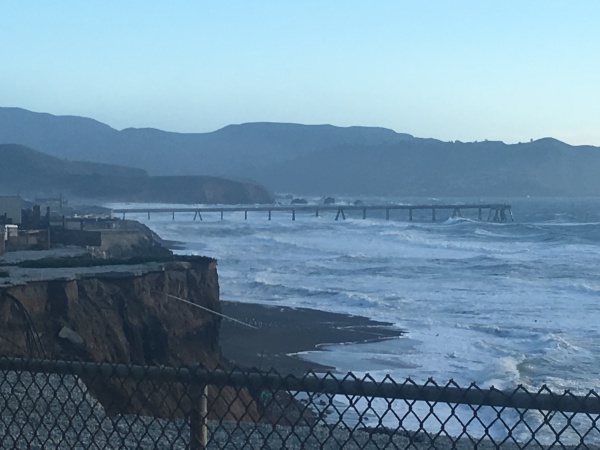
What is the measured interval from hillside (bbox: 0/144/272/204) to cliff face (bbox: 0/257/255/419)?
126778 millimetres

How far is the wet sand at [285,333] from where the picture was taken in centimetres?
2040

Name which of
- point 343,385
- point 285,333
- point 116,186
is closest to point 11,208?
point 285,333

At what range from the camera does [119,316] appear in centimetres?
1562

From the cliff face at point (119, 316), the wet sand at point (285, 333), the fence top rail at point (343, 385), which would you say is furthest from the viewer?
the wet sand at point (285, 333)

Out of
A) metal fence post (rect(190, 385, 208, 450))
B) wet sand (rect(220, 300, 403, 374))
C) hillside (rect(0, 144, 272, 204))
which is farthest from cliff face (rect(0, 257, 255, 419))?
hillside (rect(0, 144, 272, 204))

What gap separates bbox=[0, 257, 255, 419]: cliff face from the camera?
1360cm

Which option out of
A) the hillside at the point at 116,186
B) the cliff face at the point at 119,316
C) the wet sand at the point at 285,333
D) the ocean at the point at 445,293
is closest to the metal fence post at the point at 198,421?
the cliff face at the point at 119,316

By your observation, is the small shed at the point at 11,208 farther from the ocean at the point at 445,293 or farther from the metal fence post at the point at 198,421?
the metal fence post at the point at 198,421

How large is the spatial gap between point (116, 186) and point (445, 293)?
123282 mm

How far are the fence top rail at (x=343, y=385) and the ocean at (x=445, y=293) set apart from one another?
39.4ft

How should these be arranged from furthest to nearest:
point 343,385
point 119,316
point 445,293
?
point 445,293 → point 119,316 → point 343,385

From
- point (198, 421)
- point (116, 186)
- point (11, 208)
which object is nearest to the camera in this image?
point (198, 421)

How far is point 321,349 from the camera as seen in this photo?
2156cm

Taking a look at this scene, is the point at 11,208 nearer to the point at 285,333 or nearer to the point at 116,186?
the point at 285,333
